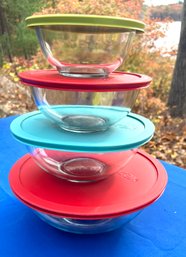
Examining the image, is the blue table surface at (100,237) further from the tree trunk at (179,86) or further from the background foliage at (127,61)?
the tree trunk at (179,86)

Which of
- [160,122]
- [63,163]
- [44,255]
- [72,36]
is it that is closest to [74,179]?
[63,163]

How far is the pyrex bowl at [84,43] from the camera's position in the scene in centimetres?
66

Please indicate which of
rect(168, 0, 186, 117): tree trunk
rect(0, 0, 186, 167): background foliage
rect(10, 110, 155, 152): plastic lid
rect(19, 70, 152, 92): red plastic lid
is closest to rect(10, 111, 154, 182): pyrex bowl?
rect(10, 110, 155, 152): plastic lid

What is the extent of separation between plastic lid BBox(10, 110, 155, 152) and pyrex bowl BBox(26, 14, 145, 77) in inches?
5.4

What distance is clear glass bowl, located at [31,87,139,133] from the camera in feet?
2.37

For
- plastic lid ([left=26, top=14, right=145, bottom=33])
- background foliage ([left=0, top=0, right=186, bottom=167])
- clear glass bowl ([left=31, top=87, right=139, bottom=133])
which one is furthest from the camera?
background foliage ([left=0, top=0, right=186, bottom=167])

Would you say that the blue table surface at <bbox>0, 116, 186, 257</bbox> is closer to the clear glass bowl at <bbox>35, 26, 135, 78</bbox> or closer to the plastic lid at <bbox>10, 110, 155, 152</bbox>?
the plastic lid at <bbox>10, 110, 155, 152</bbox>

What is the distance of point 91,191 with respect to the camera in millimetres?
739

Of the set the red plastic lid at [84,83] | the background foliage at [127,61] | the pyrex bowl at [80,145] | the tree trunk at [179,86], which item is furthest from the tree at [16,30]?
the red plastic lid at [84,83]

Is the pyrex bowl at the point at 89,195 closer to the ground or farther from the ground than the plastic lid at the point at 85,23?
closer to the ground

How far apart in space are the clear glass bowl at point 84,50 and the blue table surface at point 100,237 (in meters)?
0.37

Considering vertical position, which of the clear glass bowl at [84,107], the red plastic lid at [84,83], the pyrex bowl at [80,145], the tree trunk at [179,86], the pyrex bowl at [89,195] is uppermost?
the red plastic lid at [84,83]

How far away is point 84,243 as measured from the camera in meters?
0.73

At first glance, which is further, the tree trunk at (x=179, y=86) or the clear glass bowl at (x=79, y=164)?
the tree trunk at (x=179, y=86)
